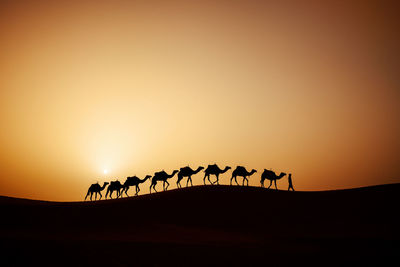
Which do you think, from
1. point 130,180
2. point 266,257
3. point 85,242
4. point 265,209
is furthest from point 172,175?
point 266,257

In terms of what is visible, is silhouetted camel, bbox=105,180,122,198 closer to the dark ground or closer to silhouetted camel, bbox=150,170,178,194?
silhouetted camel, bbox=150,170,178,194

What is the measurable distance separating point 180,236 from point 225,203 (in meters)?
6.50

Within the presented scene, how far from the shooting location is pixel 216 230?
12617 mm

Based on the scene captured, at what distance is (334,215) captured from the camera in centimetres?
1482

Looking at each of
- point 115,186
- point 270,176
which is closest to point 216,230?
point 270,176

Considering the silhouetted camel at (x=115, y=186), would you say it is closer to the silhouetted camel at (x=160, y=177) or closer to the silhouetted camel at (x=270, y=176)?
the silhouetted camel at (x=160, y=177)

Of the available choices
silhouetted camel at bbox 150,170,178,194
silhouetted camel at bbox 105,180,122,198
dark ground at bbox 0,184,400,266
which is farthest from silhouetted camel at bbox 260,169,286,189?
silhouetted camel at bbox 105,180,122,198

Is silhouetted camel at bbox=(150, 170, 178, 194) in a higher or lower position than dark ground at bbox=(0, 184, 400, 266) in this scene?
higher

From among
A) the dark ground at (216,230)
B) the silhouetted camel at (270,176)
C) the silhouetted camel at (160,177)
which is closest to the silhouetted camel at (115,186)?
the silhouetted camel at (160,177)

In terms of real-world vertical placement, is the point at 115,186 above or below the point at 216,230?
above

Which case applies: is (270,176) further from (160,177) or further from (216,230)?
(216,230)

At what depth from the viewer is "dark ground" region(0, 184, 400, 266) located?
721cm

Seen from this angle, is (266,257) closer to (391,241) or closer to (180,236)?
(180,236)

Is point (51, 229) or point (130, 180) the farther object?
point (130, 180)
